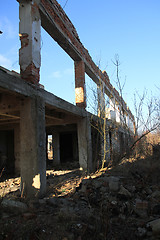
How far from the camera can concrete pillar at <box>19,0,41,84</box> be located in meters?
4.98

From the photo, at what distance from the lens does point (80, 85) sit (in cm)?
855

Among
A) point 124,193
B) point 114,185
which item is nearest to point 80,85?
point 114,185

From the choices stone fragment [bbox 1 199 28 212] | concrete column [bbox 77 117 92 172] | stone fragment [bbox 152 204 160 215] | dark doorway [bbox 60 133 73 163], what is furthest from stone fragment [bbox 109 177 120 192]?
dark doorway [bbox 60 133 73 163]

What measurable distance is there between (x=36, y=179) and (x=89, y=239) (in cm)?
235

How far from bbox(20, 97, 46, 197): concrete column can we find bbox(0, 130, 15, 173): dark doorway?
6.21m

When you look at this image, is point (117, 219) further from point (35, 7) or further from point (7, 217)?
point (35, 7)

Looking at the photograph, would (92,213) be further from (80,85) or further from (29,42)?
(80,85)

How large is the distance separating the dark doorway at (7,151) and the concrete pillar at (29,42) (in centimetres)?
698

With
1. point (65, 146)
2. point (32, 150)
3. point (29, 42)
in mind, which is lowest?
point (65, 146)

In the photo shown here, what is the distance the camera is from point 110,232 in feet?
8.57

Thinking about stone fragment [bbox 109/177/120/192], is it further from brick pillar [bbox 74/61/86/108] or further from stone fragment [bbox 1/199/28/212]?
brick pillar [bbox 74/61/86/108]

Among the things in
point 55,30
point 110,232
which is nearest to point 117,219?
point 110,232

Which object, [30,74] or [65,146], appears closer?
[30,74]

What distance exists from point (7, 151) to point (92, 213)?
29.5 ft
